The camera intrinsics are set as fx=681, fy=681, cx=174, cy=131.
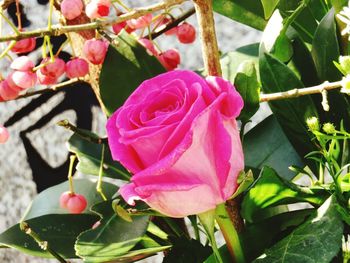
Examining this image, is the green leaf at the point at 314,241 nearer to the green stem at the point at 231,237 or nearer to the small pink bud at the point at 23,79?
the green stem at the point at 231,237

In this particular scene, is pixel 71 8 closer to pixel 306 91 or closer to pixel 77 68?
pixel 77 68

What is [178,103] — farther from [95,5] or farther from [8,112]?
[8,112]

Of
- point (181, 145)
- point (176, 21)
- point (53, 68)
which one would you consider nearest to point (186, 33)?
point (176, 21)

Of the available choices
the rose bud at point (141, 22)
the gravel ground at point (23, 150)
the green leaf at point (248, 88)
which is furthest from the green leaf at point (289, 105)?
the gravel ground at point (23, 150)

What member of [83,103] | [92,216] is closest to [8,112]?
[83,103]

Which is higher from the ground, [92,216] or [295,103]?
[295,103]

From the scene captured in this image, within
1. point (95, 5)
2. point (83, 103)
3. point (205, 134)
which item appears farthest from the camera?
point (83, 103)
